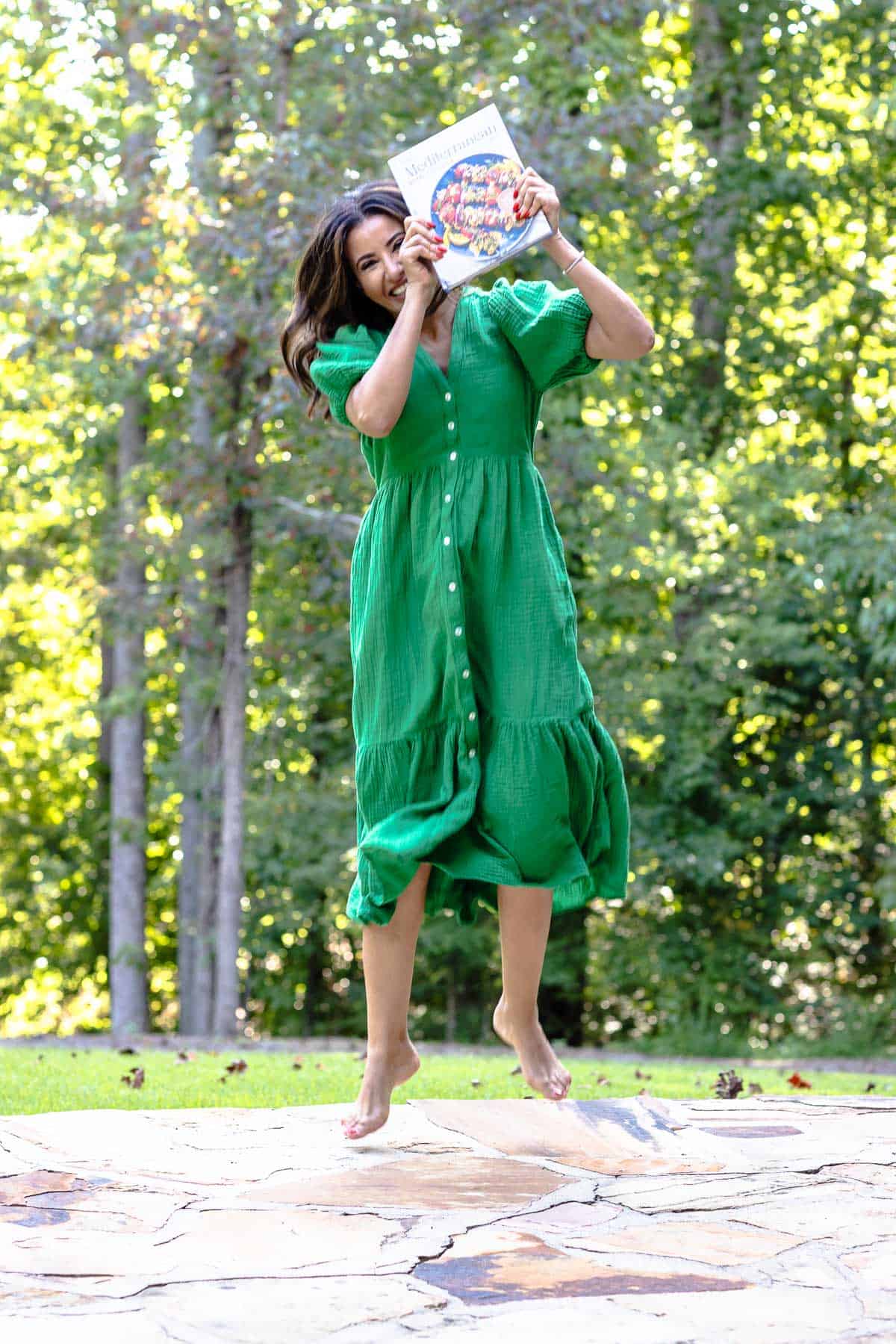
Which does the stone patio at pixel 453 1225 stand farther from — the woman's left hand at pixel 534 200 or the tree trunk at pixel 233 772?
the tree trunk at pixel 233 772

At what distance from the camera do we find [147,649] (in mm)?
12703

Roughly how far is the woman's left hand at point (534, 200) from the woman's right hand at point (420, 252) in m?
0.16

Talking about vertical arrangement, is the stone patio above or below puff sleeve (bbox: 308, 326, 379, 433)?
below

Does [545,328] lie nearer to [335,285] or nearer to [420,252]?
[420,252]

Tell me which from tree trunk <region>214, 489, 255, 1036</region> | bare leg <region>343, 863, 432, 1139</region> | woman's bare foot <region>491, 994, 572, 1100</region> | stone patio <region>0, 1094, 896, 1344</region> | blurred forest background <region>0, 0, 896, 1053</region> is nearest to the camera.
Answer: stone patio <region>0, 1094, 896, 1344</region>

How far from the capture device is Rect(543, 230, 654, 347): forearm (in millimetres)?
2654

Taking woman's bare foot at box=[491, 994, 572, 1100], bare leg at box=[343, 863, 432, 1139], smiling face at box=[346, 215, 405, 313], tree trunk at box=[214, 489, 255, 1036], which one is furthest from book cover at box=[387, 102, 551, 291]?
tree trunk at box=[214, 489, 255, 1036]

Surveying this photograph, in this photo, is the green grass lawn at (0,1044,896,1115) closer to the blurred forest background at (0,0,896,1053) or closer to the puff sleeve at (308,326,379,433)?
the puff sleeve at (308,326,379,433)

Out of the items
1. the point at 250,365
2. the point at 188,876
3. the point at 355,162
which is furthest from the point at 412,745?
the point at 188,876

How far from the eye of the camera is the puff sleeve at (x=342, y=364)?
271cm

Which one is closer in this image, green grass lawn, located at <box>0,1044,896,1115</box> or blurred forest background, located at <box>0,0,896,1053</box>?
green grass lawn, located at <box>0,1044,896,1115</box>

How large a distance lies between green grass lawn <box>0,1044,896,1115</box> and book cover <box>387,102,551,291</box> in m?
2.09

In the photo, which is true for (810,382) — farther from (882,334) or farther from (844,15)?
(844,15)

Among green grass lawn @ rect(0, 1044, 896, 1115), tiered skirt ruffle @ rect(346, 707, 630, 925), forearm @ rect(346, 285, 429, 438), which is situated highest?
forearm @ rect(346, 285, 429, 438)
